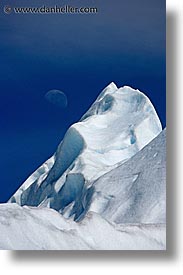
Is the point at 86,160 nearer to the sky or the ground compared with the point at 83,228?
nearer to the sky

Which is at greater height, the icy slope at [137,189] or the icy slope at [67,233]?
the icy slope at [137,189]

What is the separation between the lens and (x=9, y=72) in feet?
8.20

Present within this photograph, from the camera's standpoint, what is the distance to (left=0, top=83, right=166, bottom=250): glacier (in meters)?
2.42

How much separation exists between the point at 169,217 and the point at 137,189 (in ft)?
0.47

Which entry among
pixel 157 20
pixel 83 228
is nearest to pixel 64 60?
pixel 157 20

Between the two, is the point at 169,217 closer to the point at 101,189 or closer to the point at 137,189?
the point at 137,189

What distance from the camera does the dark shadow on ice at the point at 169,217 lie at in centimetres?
243

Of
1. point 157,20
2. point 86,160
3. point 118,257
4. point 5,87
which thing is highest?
point 157,20

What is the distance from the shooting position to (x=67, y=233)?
7.98 feet

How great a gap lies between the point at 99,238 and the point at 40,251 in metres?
0.20

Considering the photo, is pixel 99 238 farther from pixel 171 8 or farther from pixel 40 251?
pixel 171 8

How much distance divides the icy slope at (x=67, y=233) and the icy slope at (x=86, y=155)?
41mm

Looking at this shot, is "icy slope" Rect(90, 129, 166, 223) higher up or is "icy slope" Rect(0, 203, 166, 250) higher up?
"icy slope" Rect(90, 129, 166, 223)

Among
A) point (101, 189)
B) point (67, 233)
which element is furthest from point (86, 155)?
point (67, 233)
